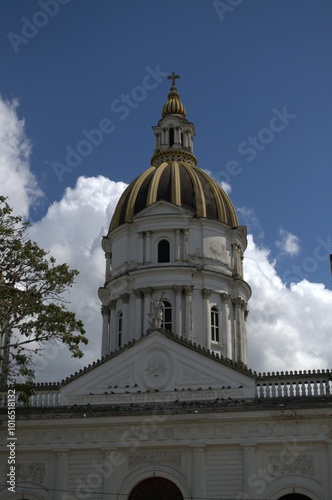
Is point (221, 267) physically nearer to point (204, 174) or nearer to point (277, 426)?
point (204, 174)

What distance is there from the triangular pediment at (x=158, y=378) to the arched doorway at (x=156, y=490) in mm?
3357

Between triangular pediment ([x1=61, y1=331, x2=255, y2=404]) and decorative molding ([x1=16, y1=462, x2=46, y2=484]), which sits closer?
decorative molding ([x1=16, y1=462, x2=46, y2=484])

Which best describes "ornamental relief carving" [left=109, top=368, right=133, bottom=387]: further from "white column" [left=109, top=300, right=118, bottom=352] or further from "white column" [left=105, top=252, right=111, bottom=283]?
"white column" [left=105, top=252, right=111, bottom=283]

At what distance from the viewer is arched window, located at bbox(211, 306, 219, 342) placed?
132ft

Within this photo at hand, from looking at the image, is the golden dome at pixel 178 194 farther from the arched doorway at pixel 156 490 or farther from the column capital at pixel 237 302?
the arched doorway at pixel 156 490

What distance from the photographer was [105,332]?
41.8 meters

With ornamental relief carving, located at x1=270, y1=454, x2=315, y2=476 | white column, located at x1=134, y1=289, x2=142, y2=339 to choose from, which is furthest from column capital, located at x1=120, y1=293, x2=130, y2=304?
ornamental relief carving, located at x1=270, y1=454, x2=315, y2=476

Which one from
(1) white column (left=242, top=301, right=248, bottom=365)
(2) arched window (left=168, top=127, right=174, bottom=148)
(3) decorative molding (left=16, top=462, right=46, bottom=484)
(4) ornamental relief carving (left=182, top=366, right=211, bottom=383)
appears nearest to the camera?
(3) decorative molding (left=16, top=462, right=46, bottom=484)

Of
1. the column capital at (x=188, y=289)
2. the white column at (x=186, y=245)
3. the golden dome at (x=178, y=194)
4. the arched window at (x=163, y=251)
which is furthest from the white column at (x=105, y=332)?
the white column at (x=186, y=245)

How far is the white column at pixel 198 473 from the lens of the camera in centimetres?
2823

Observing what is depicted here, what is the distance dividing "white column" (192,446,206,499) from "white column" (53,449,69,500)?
208 inches

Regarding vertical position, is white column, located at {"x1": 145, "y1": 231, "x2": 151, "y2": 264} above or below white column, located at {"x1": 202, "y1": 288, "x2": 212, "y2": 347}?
above

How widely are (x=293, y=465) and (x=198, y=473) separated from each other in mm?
3795

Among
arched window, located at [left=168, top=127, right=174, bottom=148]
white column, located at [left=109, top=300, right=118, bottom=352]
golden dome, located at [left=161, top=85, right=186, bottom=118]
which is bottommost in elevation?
white column, located at [left=109, top=300, right=118, bottom=352]
